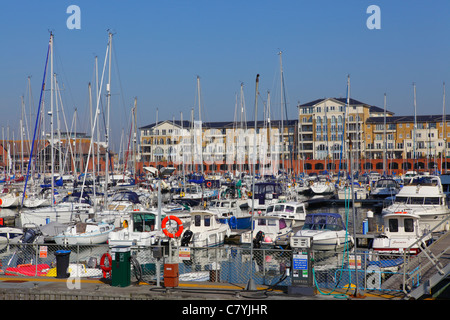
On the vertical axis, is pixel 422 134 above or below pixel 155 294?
above

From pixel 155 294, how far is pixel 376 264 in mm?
11381

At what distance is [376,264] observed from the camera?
24984 mm

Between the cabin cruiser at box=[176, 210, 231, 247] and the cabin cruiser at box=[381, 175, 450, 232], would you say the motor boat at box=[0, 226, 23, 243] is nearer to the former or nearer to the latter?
the cabin cruiser at box=[176, 210, 231, 247]

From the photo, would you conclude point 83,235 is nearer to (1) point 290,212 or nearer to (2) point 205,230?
(2) point 205,230

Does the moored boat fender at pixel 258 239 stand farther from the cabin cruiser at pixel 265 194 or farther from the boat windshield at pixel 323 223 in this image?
the cabin cruiser at pixel 265 194

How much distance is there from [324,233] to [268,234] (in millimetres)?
4311

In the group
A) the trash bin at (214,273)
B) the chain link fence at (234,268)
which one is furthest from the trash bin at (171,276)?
the trash bin at (214,273)

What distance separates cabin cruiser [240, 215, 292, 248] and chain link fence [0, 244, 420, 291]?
137 cm

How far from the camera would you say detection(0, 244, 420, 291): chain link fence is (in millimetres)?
19875

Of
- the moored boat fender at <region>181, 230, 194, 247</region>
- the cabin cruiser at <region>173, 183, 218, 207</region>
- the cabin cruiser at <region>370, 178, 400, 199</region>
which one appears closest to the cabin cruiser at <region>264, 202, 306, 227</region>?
the moored boat fender at <region>181, 230, 194, 247</region>

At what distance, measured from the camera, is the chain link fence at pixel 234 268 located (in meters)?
19.9
